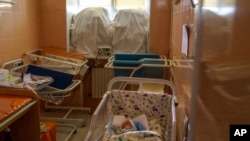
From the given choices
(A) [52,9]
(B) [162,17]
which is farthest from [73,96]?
(B) [162,17]

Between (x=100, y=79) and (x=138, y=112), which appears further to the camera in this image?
(x=100, y=79)

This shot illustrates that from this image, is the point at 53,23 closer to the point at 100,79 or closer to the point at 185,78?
the point at 100,79

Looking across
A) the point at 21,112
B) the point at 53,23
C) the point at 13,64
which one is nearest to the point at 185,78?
the point at 21,112

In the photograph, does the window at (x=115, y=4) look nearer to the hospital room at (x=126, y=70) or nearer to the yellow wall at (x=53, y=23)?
the hospital room at (x=126, y=70)

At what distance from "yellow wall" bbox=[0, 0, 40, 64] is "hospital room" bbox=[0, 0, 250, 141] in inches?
0.4

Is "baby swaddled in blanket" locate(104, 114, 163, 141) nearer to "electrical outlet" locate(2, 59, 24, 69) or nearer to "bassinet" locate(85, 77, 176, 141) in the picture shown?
"bassinet" locate(85, 77, 176, 141)

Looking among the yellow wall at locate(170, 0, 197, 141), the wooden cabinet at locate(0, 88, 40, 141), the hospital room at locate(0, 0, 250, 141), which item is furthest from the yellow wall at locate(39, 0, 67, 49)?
the yellow wall at locate(170, 0, 197, 141)

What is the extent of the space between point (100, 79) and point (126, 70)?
1012mm

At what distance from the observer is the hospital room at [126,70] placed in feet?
1.97

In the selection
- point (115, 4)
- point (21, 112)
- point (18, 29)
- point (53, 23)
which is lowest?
point (21, 112)

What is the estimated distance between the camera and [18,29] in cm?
304

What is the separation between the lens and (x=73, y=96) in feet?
12.3

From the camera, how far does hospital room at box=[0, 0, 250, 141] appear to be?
60 centimetres

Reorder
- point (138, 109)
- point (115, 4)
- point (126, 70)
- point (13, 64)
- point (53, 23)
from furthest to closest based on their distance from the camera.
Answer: point (115, 4) < point (53, 23) < point (13, 64) < point (126, 70) < point (138, 109)
